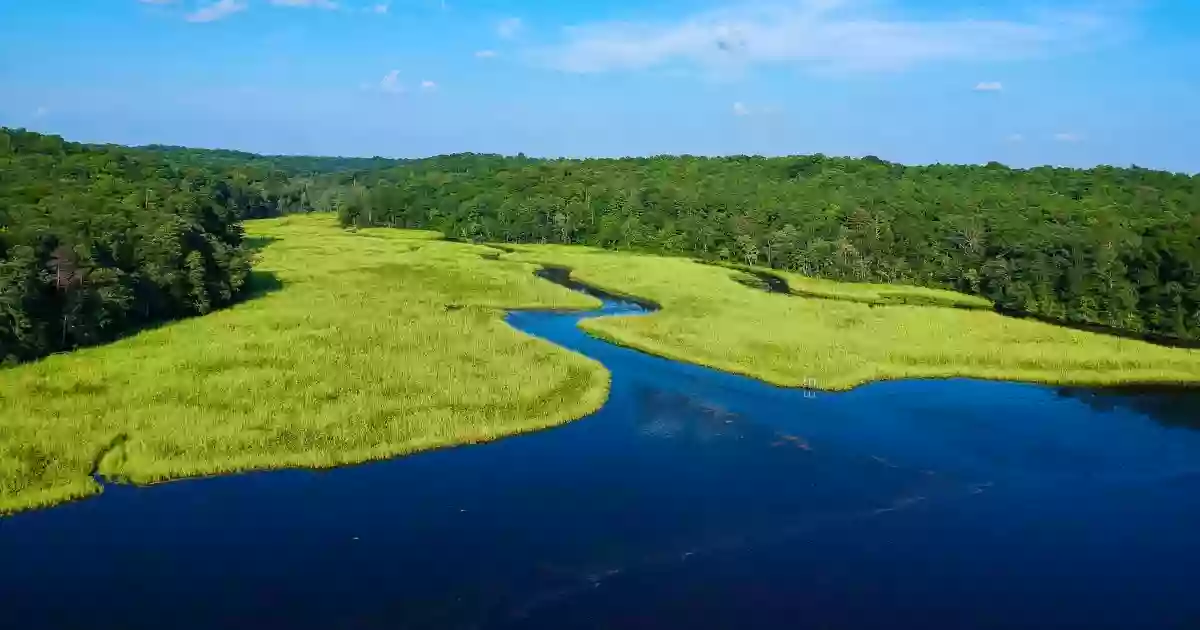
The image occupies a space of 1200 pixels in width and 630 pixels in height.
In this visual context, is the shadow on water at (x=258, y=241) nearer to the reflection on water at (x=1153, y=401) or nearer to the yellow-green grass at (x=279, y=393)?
the yellow-green grass at (x=279, y=393)

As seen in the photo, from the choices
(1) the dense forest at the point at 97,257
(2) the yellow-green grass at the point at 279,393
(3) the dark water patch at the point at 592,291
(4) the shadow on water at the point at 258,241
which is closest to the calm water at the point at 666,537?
(2) the yellow-green grass at the point at 279,393


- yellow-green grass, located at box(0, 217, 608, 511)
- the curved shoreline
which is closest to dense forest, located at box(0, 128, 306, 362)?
yellow-green grass, located at box(0, 217, 608, 511)

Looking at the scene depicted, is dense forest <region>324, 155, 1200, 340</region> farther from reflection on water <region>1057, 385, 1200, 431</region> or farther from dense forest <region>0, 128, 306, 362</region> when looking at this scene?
dense forest <region>0, 128, 306, 362</region>

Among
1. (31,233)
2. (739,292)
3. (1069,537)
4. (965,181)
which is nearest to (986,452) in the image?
(1069,537)

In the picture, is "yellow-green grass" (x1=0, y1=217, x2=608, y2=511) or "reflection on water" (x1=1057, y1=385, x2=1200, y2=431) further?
"reflection on water" (x1=1057, y1=385, x2=1200, y2=431)

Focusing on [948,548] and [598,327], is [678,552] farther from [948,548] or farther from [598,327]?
[598,327]

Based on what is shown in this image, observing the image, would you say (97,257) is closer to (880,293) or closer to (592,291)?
(592,291)
